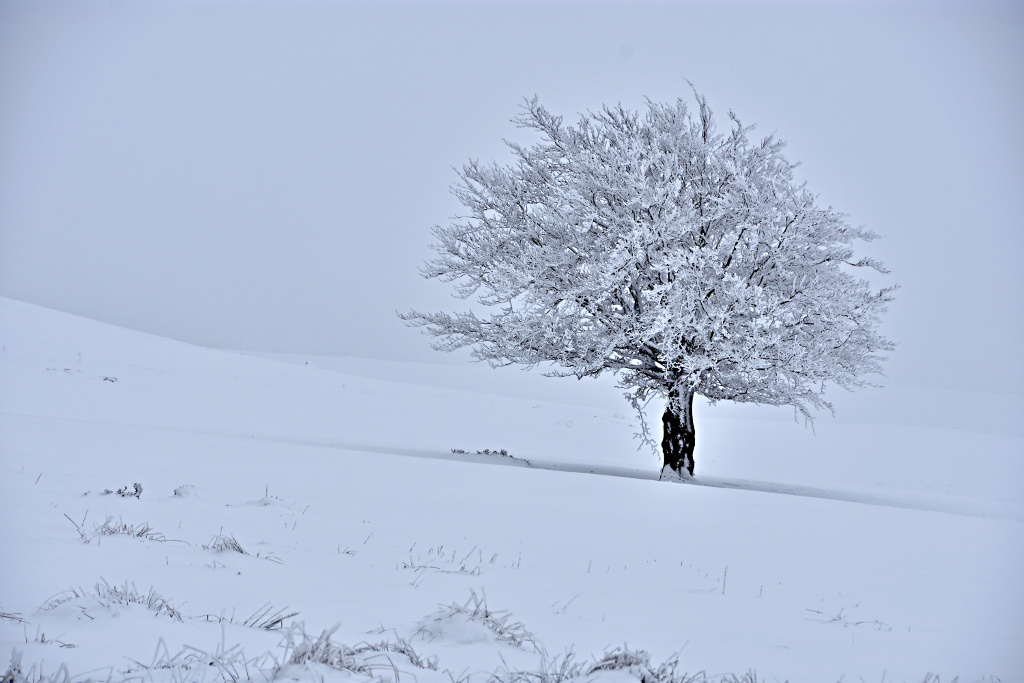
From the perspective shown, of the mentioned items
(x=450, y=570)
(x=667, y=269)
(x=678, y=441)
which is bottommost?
(x=450, y=570)

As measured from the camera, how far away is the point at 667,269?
1304cm

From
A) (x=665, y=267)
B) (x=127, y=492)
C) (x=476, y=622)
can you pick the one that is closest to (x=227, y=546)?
(x=476, y=622)

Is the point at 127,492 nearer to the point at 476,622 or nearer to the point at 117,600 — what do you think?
the point at 117,600

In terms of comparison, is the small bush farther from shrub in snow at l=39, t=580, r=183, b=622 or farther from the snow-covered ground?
shrub in snow at l=39, t=580, r=183, b=622

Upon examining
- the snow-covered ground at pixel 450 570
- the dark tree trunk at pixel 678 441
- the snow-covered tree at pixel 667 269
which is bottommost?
the snow-covered ground at pixel 450 570

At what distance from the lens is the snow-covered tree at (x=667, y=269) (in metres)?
12.7

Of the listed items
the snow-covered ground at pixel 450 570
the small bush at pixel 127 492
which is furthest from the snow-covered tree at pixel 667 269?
the small bush at pixel 127 492

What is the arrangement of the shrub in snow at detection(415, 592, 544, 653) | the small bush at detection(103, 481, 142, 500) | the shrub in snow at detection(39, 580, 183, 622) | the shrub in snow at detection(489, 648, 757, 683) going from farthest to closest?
1. the small bush at detection(103, 481, 142, 500)
2. the shrub in snow at detection(415, 592, 544, 653)
3. the shrub in snow at detection(39, 580, 183, 622)
4. the shrub in snow at detection(489, 648, 757, 683)

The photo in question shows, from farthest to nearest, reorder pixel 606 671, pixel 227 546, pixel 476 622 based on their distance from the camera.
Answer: pixel 227 546
pixel 476 622
pixel 606 671

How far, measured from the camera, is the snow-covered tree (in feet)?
41.7

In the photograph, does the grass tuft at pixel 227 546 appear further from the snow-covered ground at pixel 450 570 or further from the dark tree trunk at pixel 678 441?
the dark tree trunk at pixel 678 441

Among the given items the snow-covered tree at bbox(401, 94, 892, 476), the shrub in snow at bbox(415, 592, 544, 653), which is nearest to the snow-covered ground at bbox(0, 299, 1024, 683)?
the shrub in snow at bbox(415, 592, 544, 653)

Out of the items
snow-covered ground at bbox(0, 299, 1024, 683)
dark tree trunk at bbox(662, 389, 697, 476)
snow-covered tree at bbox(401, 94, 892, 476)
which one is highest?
snow-covered tree at bbox(401, 94, 892, 476)

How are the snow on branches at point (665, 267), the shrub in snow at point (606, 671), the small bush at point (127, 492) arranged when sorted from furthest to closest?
the snow on branches at point (665, 267) < the small bush at point (127, 492) < the shrub in snow at point (606, 671)
